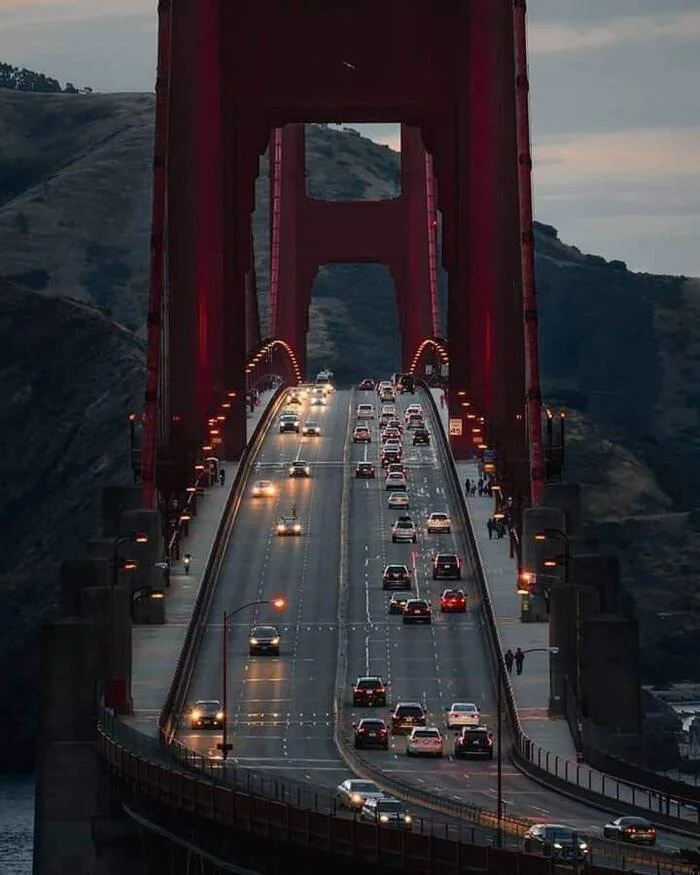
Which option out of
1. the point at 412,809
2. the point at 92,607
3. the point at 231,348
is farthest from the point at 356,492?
the point at 412,809

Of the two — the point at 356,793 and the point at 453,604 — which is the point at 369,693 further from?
the point at 356,793

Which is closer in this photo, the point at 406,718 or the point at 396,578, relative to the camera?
the point at 406,718

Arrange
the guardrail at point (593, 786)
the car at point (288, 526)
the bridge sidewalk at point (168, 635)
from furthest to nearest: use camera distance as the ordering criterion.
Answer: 1. the car at point (288, 526)
2. the bridge sidewalk at point (168, 635)
3. the guardrail at point (593, 786)

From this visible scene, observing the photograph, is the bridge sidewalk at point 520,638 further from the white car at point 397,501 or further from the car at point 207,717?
the car at point 207,717

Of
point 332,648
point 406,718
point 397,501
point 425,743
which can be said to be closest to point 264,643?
point 332,648

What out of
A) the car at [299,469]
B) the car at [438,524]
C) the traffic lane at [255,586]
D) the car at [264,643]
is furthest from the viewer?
the car at [299,469]

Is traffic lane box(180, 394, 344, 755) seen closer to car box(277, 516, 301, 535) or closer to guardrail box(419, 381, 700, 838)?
car box(277, 516, 301, 535)

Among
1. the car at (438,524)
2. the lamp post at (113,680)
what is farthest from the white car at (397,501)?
the lamp post at (113,680)
